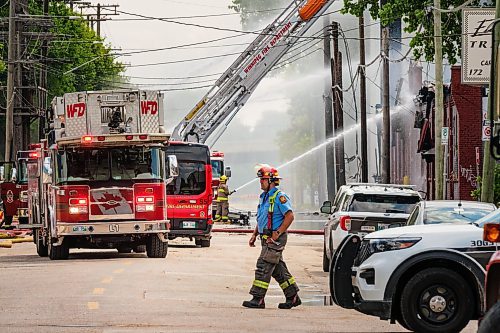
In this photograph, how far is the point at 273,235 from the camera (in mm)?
17281

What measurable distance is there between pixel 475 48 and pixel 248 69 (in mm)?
18522

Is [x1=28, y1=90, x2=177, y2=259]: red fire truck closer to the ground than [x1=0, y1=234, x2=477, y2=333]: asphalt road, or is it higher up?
higher up

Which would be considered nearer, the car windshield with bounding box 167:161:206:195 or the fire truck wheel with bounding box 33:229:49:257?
the fire truck wheel with bounding box 33:229:49:257

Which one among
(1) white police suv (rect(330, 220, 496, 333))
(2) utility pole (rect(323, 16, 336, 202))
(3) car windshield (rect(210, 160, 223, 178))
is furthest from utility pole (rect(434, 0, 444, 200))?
(2) utility pole (rect(323, 16, 336, 202))

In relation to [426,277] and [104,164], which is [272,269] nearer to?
[426,277]

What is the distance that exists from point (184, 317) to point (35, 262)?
12.4 meters

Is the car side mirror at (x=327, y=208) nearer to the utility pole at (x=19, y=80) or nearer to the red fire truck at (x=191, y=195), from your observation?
the red fire truck at (x=191, y=195)

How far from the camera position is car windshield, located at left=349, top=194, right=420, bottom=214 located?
23062mm

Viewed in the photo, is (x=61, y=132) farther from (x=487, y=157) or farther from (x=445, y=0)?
(x=445, y=0)

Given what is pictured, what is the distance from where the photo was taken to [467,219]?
18000 millimetres

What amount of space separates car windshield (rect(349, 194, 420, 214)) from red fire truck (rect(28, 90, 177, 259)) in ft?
17.3

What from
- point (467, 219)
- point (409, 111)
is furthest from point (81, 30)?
point (467, 219)

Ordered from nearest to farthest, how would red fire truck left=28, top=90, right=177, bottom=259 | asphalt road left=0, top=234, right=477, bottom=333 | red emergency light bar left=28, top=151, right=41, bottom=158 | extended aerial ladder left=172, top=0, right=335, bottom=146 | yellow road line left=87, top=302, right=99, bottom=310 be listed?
asphalt road left=0, top=234, right=477, bottom=333 < yellow road line left=87, top=302, right=99, bottom=310 < red fire truck left=28, top=90, right=177, bottom=259 < red emergency light bar left=28, top=151, right=41, bottom=158 < extended aerial ladder left=172, top=0, right=335, bottom=146

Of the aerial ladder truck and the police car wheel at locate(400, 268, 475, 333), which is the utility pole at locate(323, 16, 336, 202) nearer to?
the aerial ladder truck
